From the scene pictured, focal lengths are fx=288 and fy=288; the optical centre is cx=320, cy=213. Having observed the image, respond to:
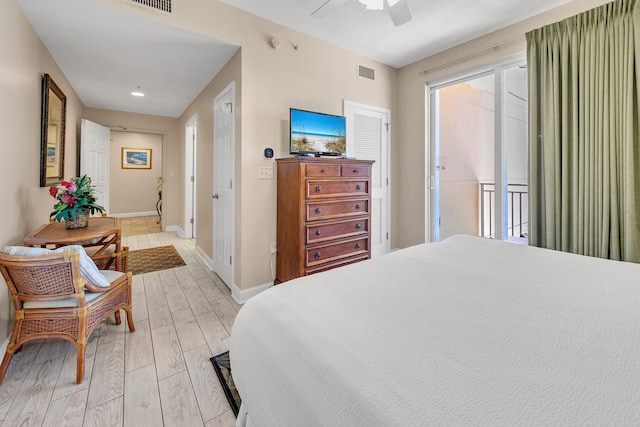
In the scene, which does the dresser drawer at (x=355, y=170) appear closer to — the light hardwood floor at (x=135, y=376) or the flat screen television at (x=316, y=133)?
the flat screen television at (x=316, y=133)

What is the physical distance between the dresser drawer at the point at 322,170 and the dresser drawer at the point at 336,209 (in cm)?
27

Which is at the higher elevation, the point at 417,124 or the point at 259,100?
the point at 417,124

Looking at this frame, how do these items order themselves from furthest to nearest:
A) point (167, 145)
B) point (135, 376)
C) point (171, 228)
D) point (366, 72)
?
point (171, 228)
point (167, 145)
point (366, 72)
point (135, 376)

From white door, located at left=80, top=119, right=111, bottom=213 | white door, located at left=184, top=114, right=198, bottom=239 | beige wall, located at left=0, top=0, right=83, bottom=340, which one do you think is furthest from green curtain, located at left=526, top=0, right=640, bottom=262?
white door, located at left=80, top=119, right=111, bottom=213

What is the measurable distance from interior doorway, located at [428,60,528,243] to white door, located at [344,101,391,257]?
23.1 inches

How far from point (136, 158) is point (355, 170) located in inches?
285

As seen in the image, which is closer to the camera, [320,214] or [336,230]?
[320,214]

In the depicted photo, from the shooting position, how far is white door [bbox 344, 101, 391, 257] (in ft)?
11.9

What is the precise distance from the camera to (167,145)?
583 cm

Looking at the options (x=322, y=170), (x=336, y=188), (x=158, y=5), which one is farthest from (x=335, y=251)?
(x=158, y=5)

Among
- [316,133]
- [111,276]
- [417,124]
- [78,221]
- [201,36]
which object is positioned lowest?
[111,276]

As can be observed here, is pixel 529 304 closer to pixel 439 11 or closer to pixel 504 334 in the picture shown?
pixel 504 334

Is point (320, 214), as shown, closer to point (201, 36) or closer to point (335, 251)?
point (335, 251)

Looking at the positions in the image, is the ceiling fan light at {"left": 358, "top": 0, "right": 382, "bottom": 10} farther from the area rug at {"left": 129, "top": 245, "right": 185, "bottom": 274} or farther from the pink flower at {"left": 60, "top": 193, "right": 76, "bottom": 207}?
the area rug at {"left": 129, "top": 245, "right": 185, "bottom": 274}
